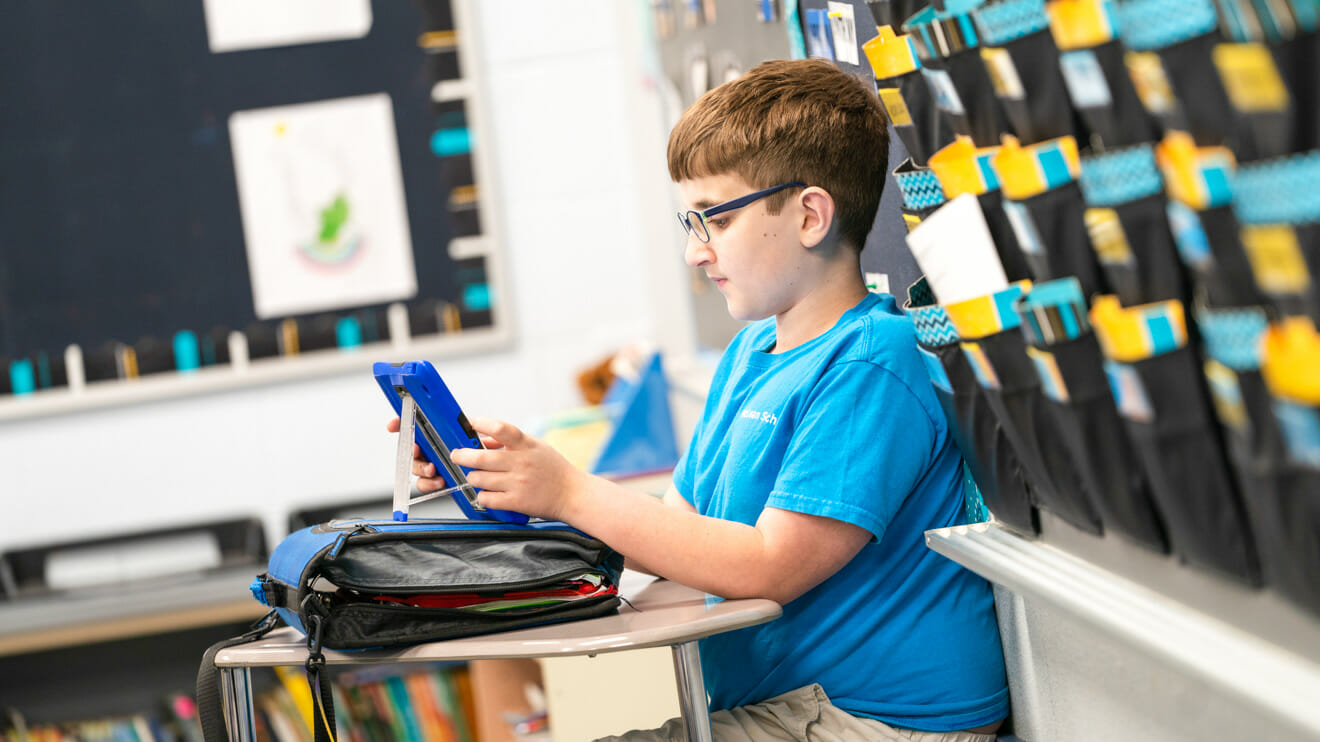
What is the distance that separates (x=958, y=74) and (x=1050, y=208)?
0.50 feet

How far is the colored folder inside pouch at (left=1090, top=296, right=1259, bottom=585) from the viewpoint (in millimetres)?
740

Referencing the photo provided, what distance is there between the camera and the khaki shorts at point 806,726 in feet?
3.91

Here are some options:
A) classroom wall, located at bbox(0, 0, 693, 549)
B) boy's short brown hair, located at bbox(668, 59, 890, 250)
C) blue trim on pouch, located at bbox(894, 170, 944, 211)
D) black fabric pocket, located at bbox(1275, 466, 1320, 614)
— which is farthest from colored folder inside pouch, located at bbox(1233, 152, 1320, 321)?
classroom wall, located at bbox(0, 0, 693, 549)

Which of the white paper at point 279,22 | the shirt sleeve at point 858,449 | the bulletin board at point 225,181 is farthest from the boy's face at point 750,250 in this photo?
the white paper at point 279,22

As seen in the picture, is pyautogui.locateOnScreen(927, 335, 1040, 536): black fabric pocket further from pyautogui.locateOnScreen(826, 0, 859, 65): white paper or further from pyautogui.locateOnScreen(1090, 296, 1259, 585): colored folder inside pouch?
pyautogui.locateOnScreen(826, 0, 859, 65): white paper

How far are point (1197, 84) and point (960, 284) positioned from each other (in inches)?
15.6

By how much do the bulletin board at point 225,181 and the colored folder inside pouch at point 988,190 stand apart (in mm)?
2355

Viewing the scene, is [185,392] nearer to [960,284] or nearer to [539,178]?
[539,178]

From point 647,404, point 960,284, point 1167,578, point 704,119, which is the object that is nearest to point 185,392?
point 647,404

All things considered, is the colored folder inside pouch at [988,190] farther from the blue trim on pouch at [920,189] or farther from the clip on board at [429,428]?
the clip on board at [429,428]

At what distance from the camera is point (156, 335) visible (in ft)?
10.1

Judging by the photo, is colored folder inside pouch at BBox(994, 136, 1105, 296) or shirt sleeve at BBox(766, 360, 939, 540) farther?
shirt sleeve at BBox(766, 360, 939, 540)

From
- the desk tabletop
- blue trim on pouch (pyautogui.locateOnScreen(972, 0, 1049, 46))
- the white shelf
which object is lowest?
the desk tabletop

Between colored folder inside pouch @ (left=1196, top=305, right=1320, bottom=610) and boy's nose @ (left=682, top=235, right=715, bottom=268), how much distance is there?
0.63 metres
